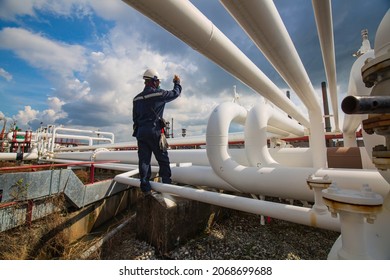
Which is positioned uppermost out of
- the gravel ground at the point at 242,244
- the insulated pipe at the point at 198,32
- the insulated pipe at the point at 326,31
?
the insulated pipe at the point at 326,31

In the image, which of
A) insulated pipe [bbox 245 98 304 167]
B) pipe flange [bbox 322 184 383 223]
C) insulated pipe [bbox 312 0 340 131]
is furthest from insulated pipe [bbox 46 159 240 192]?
insulated pipe [bbox 312 0 340 131]

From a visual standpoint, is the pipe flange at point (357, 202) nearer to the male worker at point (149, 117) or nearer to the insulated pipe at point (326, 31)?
the insulated pipe at point (326, 31)

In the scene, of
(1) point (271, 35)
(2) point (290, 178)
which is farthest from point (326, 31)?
(2) point (290, 178)

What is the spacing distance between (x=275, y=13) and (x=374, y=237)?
1159 mm

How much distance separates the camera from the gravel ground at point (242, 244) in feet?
5.43

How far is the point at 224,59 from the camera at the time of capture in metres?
1.08

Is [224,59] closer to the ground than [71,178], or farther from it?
farther from it

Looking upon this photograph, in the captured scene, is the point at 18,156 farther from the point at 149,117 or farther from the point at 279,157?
the point at 279,157

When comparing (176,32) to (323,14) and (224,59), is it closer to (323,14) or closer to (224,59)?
(224,59)

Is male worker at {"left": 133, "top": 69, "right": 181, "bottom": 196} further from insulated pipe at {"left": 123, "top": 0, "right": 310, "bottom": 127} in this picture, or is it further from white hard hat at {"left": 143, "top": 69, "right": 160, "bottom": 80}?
insulated pipe at {"left": 123, "top": 0, "right": 310, "bottom": 127}

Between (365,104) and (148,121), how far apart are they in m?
1.63

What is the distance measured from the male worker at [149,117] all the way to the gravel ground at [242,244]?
0.57m

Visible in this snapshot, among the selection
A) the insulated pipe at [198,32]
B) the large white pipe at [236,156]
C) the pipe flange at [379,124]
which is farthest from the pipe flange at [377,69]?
the large white pipe at [236,156]
